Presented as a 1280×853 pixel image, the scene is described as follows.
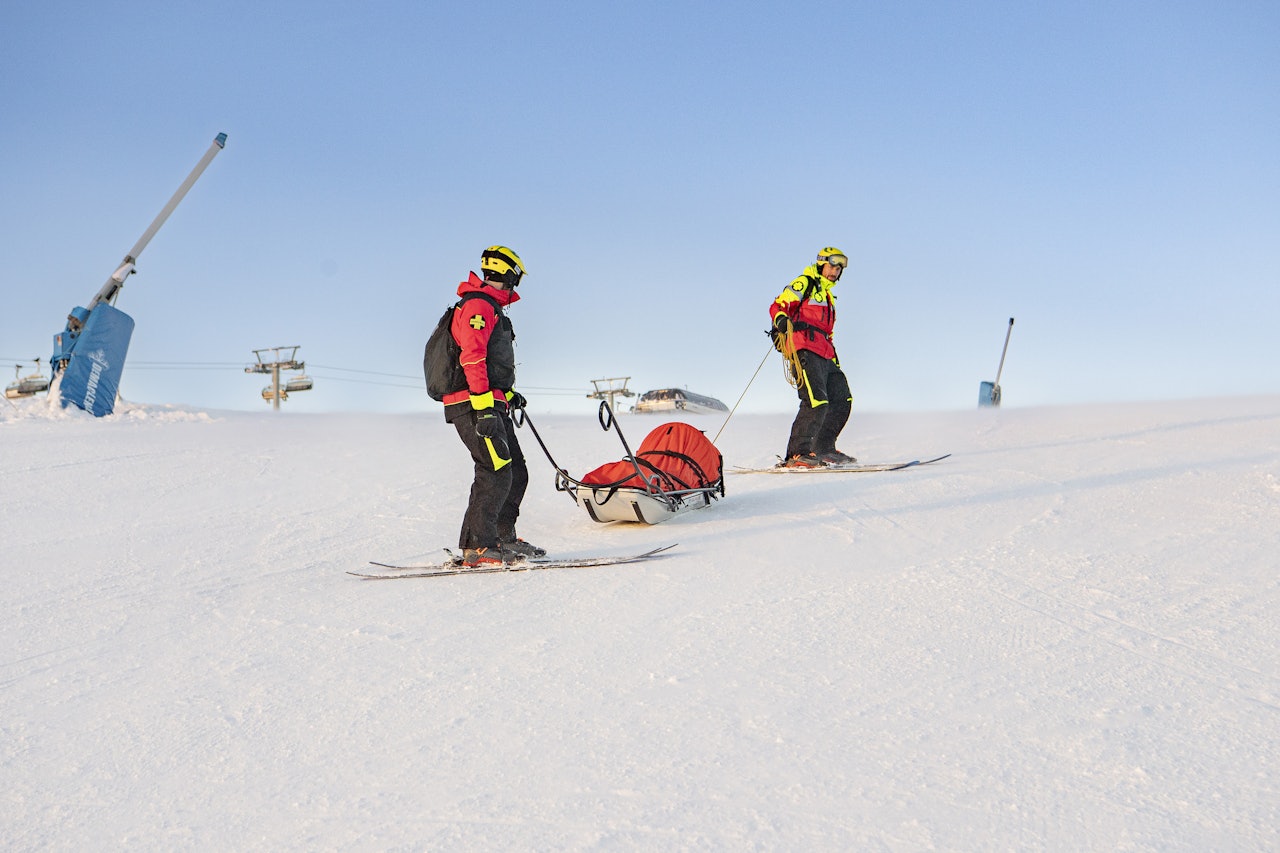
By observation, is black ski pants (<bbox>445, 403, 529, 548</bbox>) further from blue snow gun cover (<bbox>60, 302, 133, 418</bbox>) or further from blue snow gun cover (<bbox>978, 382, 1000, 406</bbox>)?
blue snow gun cover (<bbox>978, 382, 1000, 406</bbox>)

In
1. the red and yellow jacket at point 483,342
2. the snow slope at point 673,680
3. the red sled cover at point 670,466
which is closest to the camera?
the snow slope at point 673,680

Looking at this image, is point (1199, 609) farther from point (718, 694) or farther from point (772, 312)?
point (772, 312)

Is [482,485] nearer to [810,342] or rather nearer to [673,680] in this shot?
[673,680]

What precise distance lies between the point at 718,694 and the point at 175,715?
1886 mm

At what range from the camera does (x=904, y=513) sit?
24.9ft

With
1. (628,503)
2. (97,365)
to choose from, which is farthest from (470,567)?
(97,365)

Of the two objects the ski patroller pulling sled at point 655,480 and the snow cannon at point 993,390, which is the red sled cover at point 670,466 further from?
the snow cannon at point 993,390

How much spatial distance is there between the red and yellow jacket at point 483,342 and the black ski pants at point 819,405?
15.1 ft

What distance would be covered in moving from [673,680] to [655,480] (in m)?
3.95

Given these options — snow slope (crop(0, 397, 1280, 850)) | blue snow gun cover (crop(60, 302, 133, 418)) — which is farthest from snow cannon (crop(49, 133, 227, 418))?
snow slope (crop(0, 397, 1280, 850))

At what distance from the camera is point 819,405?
10.1 m

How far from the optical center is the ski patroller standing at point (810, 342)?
10117mm

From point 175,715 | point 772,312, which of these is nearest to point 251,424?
point 772,312

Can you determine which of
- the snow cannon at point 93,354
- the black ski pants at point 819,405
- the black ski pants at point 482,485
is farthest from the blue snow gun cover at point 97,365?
the black ski pants at point 482,485
